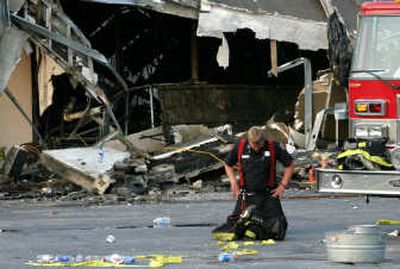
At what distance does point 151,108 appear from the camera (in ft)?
85.3

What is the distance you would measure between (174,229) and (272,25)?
9.29 meters

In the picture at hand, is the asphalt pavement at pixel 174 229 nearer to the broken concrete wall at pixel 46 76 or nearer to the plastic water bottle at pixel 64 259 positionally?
the plastic water bottle at pixel 64 259

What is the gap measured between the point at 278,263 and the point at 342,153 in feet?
6.91

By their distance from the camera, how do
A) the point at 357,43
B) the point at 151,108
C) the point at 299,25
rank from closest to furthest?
the point at 357,43, the point at 299,25, the point at 151,108

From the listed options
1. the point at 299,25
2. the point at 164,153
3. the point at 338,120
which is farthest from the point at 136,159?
the point at 338,120

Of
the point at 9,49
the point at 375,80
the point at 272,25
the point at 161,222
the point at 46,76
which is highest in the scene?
the point at 272,25

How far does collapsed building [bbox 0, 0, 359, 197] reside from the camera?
21531mm

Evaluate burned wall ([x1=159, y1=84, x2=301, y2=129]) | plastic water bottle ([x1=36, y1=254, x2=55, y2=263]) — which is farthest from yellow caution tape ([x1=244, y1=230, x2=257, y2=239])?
burned wall ([x1=159, y1=84, x2=301, y2=129])

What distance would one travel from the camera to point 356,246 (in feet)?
39.9

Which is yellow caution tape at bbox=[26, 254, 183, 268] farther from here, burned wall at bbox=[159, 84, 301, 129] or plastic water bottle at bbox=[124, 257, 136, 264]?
burned wall at bbox=[159, 84, 301, 129]

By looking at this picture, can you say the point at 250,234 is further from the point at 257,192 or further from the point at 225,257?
the point at 225,257

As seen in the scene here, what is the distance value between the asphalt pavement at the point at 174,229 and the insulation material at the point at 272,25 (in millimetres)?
5064

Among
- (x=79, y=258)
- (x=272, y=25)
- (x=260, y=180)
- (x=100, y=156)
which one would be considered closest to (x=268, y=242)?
(x=260, y=180)

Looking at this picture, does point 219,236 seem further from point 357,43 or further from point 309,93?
point 309,93
